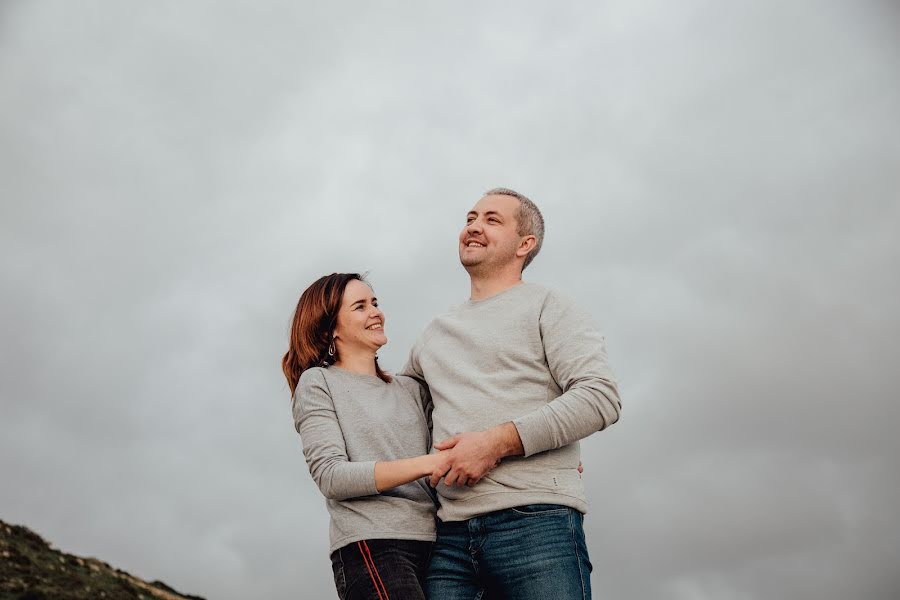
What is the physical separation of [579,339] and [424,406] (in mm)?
1555

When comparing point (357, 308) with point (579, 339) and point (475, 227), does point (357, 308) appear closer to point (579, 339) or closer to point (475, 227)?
point (475, 227)

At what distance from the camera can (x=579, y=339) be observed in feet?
21.2

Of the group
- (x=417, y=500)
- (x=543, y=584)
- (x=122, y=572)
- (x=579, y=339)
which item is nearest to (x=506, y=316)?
(x=579, y=339)

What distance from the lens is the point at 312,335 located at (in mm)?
7520

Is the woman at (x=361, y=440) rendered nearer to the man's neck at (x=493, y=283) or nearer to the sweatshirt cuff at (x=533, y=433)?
the sweatshirt cuff at (x=533, y=433)

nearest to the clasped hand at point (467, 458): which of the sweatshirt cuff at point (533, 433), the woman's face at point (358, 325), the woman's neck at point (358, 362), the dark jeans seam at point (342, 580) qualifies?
the sweatshirt cuff at point (533, 433)

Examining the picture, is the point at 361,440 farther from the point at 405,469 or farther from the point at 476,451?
the point at 476,451

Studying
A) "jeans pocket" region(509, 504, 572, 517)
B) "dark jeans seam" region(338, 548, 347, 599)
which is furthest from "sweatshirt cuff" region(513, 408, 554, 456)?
"dark jeans seam" region(338, 548, 347, 599)

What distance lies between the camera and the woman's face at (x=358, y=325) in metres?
7.43

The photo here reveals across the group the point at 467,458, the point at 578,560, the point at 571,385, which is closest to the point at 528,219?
the point at 571,385

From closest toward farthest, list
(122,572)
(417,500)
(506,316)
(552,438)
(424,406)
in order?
1. (122,572)
2. (552,438)
3. (417,500)
4. (506,316)
5. (424,406)

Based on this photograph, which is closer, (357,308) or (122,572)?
Answer: (122,572)

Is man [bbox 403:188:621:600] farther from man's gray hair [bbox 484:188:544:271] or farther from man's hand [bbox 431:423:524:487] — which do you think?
man's gray hair [bbox 484:188:544:271]

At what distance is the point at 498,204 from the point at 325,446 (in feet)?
8.43
